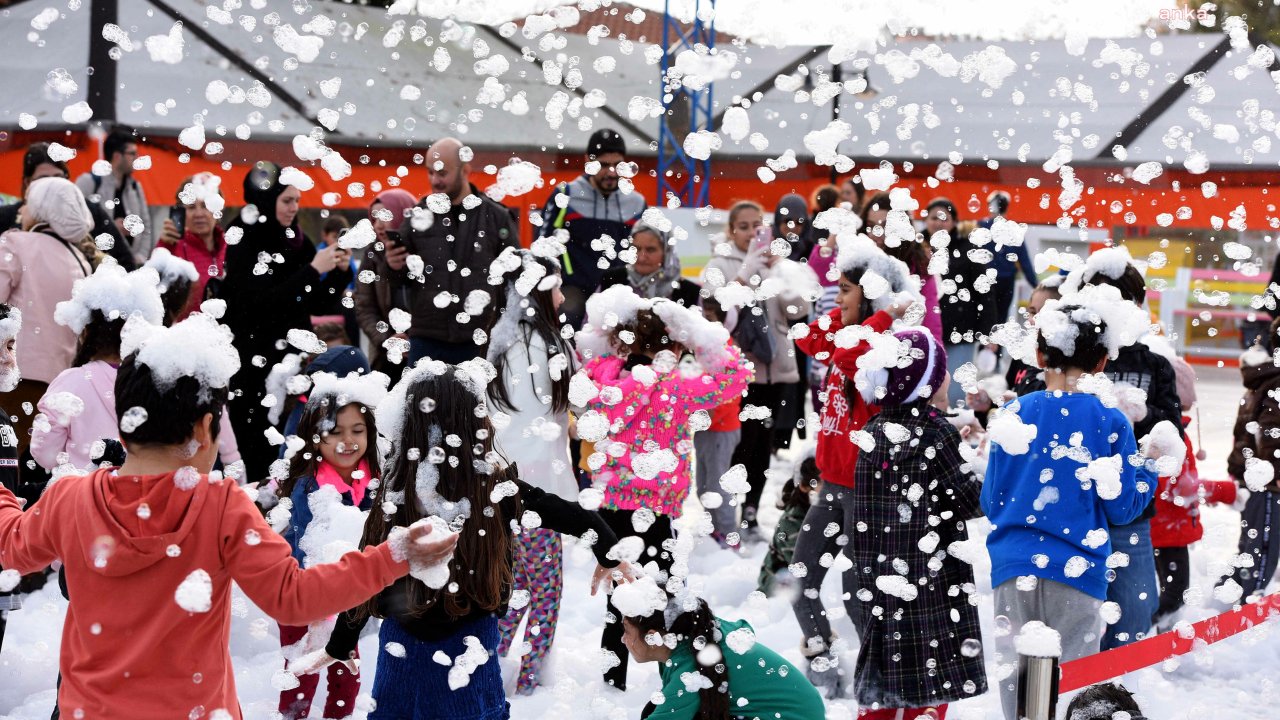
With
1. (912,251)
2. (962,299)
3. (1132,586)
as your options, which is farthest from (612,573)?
(962,299)

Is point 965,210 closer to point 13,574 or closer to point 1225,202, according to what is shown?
point 1225,202

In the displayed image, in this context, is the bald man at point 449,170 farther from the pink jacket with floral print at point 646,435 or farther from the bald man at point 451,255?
the pink jacket with floral print at point 646,435

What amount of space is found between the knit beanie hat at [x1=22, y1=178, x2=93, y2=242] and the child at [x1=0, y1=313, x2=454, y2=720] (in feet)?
10.3

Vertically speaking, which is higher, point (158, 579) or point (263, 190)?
point (263, 190)

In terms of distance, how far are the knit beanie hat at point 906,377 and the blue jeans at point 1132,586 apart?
73 centimetres

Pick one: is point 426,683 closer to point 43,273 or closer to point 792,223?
point 43,273

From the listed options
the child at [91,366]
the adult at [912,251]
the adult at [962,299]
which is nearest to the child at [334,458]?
the child at [91,366]

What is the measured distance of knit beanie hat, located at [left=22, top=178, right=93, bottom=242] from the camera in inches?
209

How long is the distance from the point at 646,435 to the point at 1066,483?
1593mm

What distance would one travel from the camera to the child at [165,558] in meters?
2.50

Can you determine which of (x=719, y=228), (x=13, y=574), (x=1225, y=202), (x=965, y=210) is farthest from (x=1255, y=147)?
(x=13, y=574)

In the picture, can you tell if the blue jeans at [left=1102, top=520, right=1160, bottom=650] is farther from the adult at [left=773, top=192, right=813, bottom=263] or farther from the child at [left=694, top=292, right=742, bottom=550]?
the adult at [left=773, top=192, right=813, bottom=263]

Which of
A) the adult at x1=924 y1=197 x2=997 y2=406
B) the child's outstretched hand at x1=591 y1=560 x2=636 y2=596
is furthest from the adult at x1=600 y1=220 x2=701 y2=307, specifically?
the child's outstretched hand at x1=591 y1=560 x2=636 y2=596

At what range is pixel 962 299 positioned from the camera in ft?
26.5
